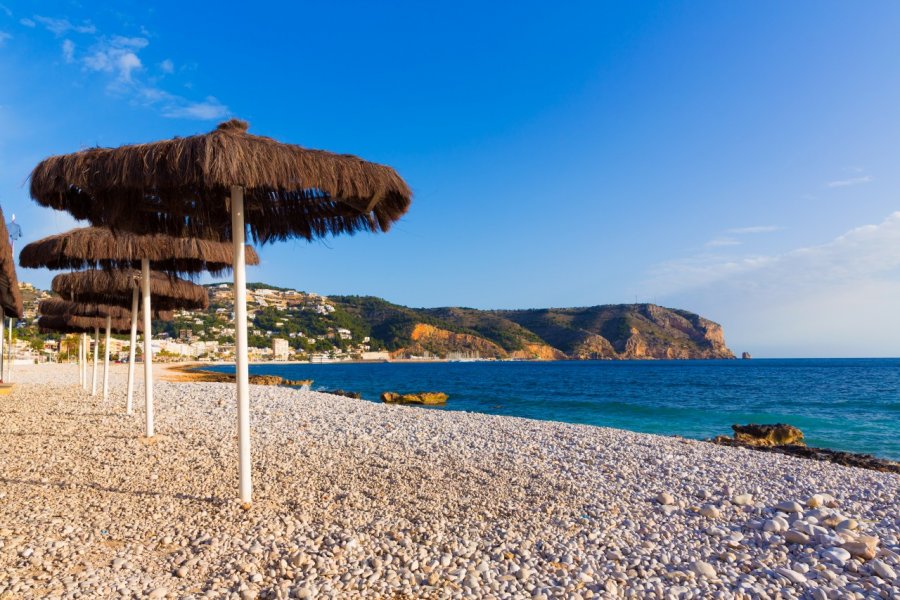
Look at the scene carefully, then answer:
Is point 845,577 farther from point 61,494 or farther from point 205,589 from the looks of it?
Result: point 61,494

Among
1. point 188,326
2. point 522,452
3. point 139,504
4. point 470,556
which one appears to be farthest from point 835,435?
point 188,326

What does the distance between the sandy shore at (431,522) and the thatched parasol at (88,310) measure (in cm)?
316

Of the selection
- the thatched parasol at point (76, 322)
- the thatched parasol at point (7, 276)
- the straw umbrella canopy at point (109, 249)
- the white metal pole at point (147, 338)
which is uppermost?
the thatched parasol at point (7, 276)

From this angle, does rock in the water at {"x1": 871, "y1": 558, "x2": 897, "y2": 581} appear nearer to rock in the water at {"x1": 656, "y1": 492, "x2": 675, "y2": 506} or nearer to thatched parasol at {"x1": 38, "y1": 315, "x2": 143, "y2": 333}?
rock in the water at {"x1": 656, "y1": 492, "x2": 675, "y2": 506}

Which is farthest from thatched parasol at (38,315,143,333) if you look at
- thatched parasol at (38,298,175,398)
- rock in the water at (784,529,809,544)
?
rock in the water at (784,529,809,544)

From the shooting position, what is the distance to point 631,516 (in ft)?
13.9

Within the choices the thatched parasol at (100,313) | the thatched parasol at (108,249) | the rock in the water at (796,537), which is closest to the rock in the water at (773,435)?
the rock in the water at (796,537)

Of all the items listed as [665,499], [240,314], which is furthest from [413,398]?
[240,314]

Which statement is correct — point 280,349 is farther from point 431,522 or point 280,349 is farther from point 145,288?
point 431,522

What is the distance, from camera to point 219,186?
3.89m

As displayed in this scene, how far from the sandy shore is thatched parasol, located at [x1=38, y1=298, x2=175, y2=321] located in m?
3.16

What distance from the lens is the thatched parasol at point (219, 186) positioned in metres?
3.23

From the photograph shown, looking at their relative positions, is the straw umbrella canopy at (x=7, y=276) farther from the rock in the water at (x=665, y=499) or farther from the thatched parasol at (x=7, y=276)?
the rock in the water at (x=665, y=499)

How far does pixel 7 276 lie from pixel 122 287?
357 cm
